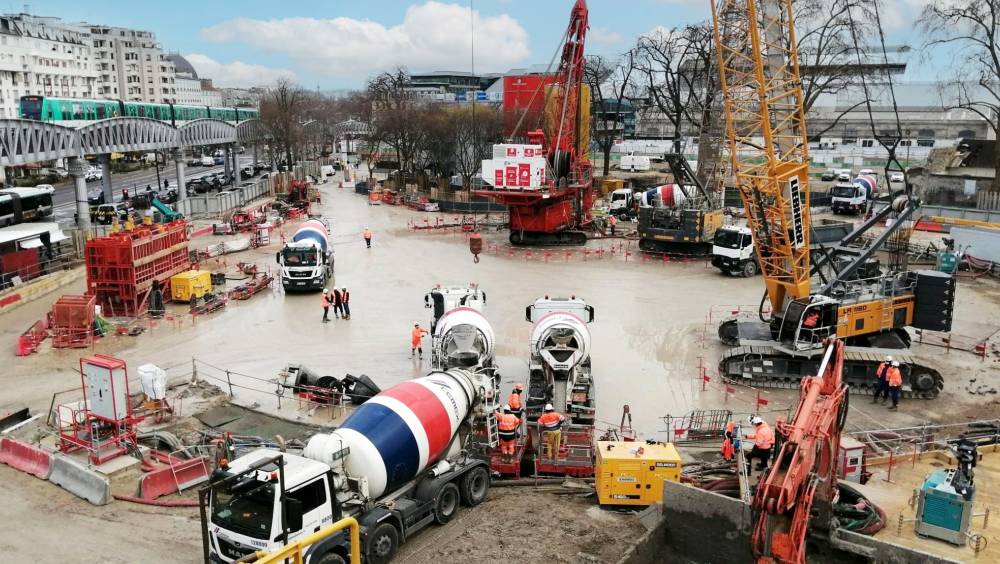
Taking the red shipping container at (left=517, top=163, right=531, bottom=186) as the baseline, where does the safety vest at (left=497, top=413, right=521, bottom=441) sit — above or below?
below

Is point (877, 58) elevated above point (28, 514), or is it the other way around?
point (877, 58)

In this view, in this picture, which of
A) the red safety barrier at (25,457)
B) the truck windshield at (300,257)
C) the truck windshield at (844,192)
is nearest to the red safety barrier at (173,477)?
the red safety barrier at (25,457)

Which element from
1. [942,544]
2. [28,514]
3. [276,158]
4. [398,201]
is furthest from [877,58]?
[28,514]

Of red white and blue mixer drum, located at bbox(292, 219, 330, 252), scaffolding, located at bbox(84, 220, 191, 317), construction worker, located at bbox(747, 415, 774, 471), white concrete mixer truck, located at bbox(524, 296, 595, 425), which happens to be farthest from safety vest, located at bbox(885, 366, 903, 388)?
scaffolding, located at bbox(84, 220, 191, 317)

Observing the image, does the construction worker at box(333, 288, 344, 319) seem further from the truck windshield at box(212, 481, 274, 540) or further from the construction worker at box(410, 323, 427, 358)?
the truck windshield at box(212, 481, 274, 540)

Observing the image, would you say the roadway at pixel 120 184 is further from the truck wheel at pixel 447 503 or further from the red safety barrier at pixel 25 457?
the truck wheel at pixel 447 503

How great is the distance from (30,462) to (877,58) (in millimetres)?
88723

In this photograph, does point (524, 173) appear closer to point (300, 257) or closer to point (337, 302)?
point (300, 257)

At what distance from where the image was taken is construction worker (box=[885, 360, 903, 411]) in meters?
18.2

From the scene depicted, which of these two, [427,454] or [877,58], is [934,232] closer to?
[427,454]

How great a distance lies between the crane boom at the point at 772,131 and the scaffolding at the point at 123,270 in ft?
63.9

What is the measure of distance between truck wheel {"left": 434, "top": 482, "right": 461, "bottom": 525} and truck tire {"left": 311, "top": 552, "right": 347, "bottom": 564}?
2155mm

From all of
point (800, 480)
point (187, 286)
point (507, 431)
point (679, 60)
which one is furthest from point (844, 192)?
point (800, 480)

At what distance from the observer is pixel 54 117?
50.0 meters
